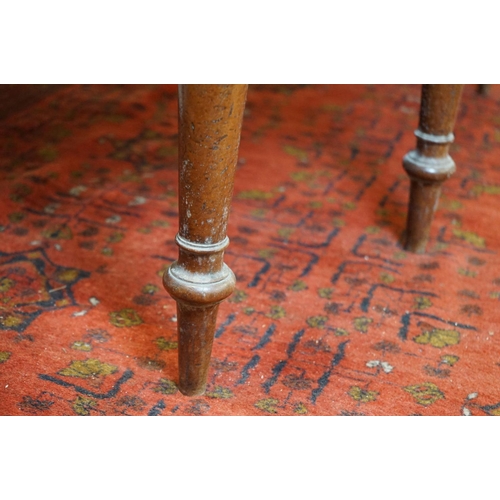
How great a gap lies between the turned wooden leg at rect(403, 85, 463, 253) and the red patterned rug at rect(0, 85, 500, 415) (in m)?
0.09

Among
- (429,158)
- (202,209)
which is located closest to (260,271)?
(429,158)

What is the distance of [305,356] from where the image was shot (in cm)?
159

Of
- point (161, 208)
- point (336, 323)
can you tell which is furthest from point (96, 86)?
point (336, 323)

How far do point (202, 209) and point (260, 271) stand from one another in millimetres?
720

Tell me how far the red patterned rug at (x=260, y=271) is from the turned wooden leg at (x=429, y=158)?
0.09 meters

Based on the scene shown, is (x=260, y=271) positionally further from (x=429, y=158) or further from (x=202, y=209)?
(x=202, y=209)

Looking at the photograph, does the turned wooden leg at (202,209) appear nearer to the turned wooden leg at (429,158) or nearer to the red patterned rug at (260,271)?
the red patterned rug at (260,271)

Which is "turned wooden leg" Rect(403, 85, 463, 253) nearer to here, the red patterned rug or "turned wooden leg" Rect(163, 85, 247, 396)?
the red patterned rug

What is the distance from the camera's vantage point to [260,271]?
1924mm

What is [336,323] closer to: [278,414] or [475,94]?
A: [278,414]

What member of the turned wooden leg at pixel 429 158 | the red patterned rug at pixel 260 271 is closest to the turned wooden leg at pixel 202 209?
the red patterned rug at pixel 260 271

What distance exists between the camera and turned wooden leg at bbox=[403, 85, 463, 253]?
182 centimetres

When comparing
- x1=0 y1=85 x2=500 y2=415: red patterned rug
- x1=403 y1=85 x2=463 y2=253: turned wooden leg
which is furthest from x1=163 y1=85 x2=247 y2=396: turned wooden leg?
x1=403 y1=85 x2=463 y2=253: turned wooden leg

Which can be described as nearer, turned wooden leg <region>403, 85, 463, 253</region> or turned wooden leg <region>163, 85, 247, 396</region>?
turned wooden leg <region>163, 85, 247, 396</region>
